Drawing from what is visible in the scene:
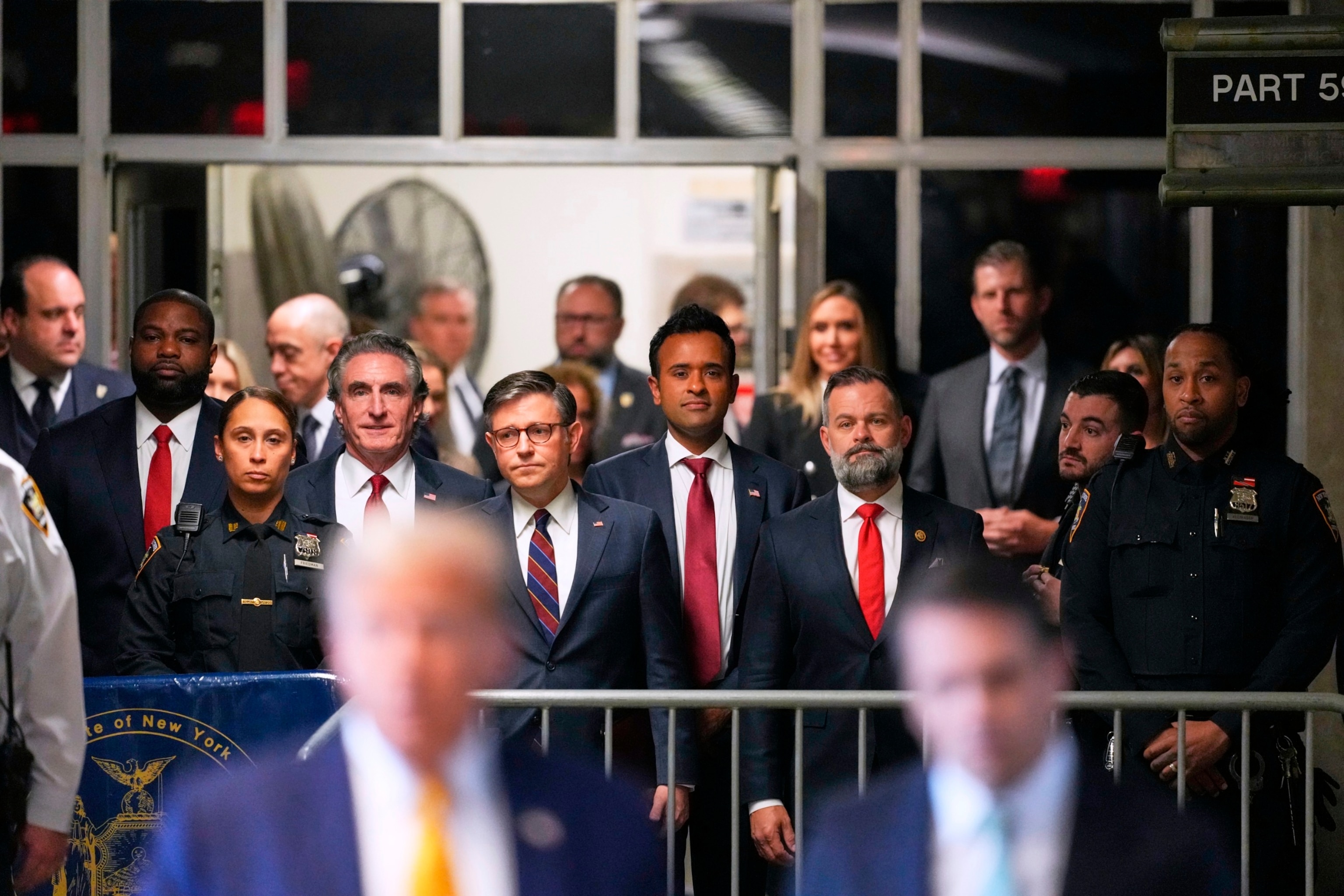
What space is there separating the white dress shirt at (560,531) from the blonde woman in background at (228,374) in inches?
88.0

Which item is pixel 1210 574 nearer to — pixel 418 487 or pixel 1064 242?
pixel 418 487

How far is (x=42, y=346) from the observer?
7.53 meters

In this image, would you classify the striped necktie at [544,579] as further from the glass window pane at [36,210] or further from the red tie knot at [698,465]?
the glass window pane at [36,210]

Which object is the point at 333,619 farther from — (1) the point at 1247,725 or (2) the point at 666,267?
(2) the point at 666,267

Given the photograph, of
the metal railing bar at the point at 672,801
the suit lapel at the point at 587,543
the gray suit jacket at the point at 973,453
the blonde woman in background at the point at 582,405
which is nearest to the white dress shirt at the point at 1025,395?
the gray suit jacket at the point at 973,453

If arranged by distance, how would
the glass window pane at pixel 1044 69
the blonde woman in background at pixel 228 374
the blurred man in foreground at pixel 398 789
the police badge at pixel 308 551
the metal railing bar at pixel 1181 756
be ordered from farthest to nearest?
the glass window pane at pixel 1044 69, the blonde woman in background at pixel 228 374, the police badge at pixel 308 551, the metal railing bar at pixel 1181 756, the blurred man in foreground at pixel 398 789

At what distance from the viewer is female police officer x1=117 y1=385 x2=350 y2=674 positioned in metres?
5.60

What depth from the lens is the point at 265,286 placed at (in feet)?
29.7

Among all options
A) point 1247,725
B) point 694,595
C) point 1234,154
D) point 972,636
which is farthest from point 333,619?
point 1234,154

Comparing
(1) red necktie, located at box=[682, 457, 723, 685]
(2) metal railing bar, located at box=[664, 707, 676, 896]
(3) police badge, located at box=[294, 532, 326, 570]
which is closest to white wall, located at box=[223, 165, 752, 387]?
(1) red necktie, located at box=[682, 457, 723, 685]

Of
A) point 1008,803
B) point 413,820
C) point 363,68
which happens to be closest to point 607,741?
point 1008,803

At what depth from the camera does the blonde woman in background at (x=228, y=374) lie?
7.91 m

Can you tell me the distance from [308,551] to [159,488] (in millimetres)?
921

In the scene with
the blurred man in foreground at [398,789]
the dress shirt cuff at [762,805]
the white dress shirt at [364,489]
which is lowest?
the dress shirt cuff at [762,805]
